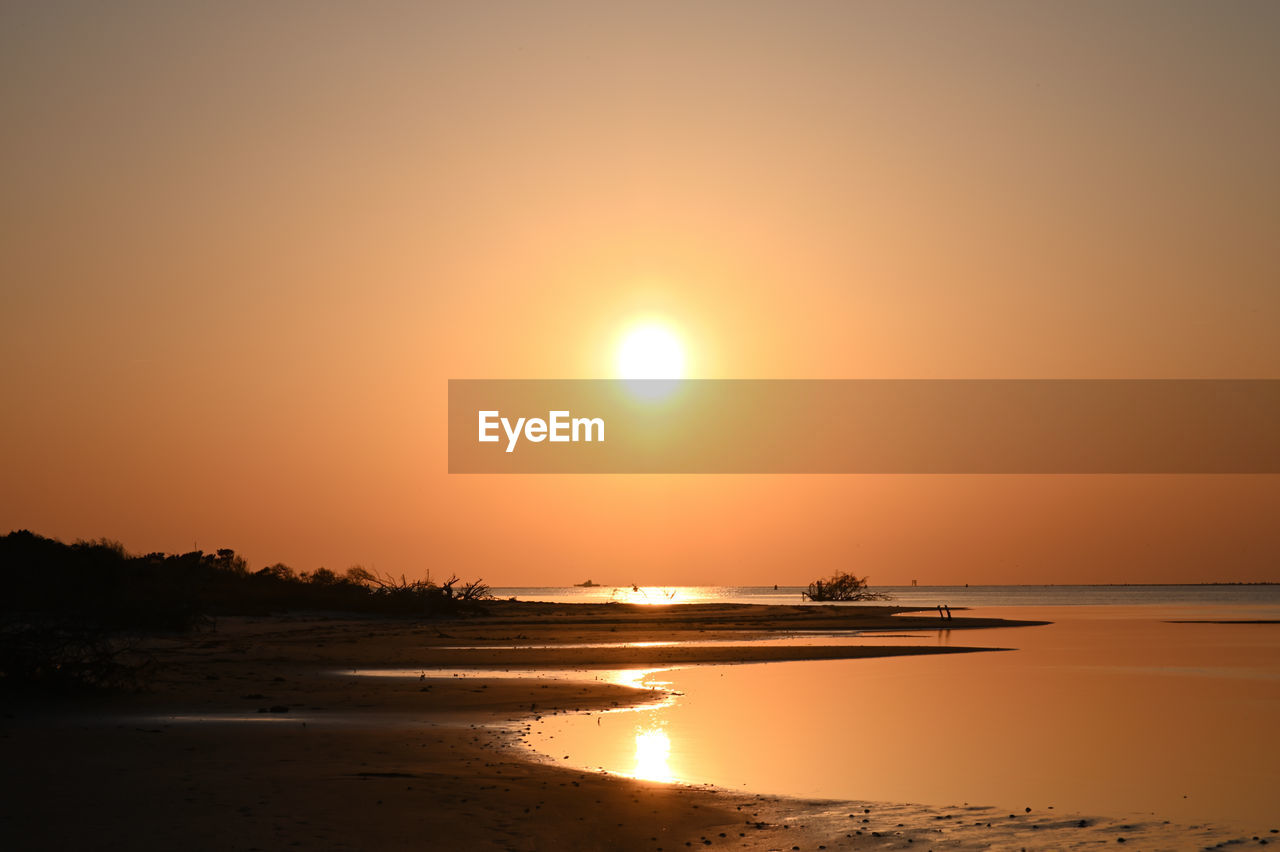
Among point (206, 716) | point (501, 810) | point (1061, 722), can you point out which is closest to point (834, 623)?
point (1061, 722)

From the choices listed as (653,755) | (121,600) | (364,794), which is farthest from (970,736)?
(121,600)

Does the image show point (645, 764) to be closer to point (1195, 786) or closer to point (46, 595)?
point (1195, 786)

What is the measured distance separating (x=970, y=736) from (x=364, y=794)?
13.7 m

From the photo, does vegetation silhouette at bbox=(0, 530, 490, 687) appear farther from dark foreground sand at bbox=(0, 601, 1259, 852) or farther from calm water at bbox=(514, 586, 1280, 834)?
calm water at bbox=(514, 586, 1280, 834)

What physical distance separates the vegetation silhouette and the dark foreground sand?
88cm

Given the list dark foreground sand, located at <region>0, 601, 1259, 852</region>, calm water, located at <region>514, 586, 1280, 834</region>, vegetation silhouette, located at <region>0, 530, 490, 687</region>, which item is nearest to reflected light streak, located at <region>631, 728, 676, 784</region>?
calm water, located at <region>514, 586, 1280, 834</region>

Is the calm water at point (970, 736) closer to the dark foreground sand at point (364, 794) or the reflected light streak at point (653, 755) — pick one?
the reflected light streak at point (653, 755)

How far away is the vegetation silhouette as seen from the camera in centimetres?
2439

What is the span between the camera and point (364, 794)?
1563 cm

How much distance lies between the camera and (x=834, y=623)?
273ft

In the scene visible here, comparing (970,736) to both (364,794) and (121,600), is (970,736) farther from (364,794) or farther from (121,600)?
(121,600)

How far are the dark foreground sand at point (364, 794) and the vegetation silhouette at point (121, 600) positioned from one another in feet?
2.89

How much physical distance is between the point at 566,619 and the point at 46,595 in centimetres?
4738

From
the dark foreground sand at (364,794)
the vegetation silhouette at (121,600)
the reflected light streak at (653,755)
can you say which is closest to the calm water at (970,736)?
the reflected light streak at (653,755)
